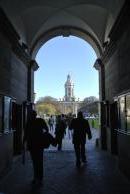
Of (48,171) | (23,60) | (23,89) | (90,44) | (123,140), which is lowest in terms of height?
(48,171)

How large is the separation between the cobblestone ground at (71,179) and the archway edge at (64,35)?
305 inches

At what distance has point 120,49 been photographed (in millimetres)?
12883

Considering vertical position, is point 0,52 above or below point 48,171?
above

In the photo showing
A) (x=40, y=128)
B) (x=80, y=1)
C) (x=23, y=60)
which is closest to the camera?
(x=40, y=128)

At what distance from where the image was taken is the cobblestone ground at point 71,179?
9117mm

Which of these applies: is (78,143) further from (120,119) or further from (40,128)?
(40,128)

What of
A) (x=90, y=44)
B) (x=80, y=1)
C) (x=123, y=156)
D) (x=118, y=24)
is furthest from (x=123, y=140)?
(x=90, y=44)

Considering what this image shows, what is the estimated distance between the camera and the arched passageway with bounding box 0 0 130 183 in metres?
11.7

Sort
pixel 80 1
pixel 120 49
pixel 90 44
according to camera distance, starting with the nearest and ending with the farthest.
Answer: pixel 120 49
pixel 80 1
pixel 90 44

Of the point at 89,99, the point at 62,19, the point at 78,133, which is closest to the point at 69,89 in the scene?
the point at 89,99

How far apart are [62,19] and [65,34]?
1438 mm

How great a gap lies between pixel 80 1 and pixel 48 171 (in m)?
7.17

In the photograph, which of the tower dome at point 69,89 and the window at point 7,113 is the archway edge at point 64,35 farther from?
the tower dome at point 69,89

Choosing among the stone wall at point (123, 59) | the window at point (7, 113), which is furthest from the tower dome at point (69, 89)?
the window at point (7, 113)
